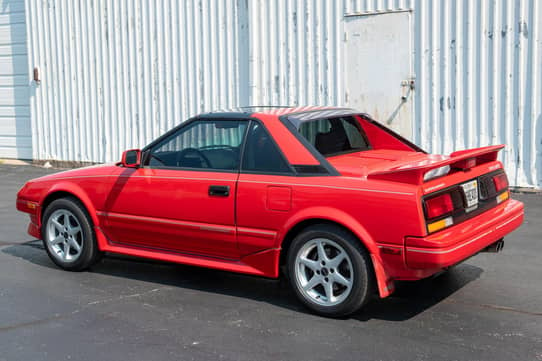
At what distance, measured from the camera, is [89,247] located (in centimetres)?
676

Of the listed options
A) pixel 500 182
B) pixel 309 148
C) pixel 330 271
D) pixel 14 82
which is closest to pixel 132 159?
pixel 309 148

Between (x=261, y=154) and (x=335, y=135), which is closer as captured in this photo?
(x=261, y=154)

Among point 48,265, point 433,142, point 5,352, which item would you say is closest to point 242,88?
point 433,142

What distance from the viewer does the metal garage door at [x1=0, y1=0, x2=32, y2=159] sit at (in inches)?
640

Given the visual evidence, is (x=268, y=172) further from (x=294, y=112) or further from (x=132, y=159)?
(x=132, y=159)

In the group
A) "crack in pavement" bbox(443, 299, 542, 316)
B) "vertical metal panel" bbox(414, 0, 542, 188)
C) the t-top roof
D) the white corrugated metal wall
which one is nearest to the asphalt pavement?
"crack in pavement" bbox(443, 299, 542, 316)

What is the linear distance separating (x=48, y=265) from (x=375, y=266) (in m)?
3.49

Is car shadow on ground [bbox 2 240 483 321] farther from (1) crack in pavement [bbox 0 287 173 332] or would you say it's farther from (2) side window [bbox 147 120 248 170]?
(2) side window [bbox 147 120 248 170]

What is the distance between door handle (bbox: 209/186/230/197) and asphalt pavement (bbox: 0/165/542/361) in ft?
2.71

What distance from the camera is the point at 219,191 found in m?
5.89

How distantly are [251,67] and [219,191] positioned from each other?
7.07 m

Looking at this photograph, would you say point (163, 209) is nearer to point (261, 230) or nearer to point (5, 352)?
point (261, 230)

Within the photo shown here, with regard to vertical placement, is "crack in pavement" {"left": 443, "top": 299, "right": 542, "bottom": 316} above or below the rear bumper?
below

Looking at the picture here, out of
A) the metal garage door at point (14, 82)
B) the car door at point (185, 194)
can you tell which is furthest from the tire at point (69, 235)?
the metal garage door at point (14, 82)
